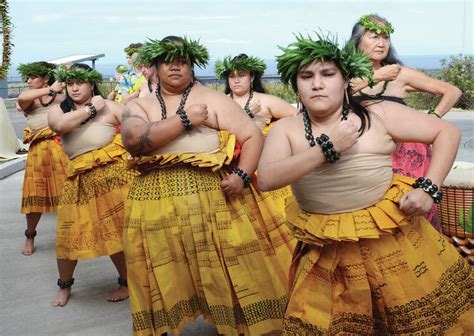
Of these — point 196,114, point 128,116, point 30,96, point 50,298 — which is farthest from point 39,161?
point 196,114

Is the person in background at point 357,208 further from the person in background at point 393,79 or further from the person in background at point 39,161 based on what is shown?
the person in background at point 39,161

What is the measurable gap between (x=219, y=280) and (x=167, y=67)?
1.18 m

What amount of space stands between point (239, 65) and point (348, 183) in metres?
3.80

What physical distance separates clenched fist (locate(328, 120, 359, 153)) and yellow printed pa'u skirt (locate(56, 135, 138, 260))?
8.70 ft

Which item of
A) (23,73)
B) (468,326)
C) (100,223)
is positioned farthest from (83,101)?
(468,326)

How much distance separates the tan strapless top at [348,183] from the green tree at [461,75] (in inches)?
697

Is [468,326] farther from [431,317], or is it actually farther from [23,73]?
[23,73]

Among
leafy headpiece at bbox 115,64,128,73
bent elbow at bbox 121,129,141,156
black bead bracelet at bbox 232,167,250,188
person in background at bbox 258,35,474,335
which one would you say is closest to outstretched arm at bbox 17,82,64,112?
leafy headpiece at bbox 115,64,128,73

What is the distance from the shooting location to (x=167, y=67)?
12.6 feet

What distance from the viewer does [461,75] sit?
2061 centimetres

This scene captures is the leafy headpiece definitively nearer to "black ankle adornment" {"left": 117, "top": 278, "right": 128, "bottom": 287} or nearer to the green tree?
"black ankle adornment" {"left": 117, "top": 278, "right": 128, "bottom": 287}

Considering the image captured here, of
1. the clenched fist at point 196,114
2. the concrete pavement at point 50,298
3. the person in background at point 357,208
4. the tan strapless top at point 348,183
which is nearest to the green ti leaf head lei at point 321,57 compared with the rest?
the person in background at point 357,208

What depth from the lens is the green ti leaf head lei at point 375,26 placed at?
4.48 meters

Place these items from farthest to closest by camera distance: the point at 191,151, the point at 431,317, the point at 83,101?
1. the point at 83,101
2. the point at 191,151
3. the point at 431,317
